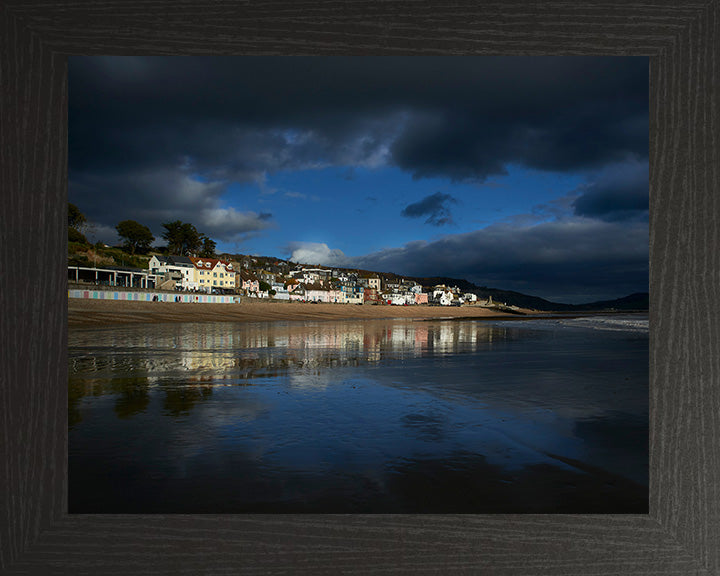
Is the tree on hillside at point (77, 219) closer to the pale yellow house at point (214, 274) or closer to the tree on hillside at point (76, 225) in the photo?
the tree on hillside at point (76, 225)

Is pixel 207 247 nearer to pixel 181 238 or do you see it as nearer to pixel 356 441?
pixel 181 238

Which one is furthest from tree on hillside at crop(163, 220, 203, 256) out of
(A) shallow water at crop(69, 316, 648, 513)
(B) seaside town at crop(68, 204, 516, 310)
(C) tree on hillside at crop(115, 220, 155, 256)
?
(A) shallow water at crop(69, 316, 648, 513)

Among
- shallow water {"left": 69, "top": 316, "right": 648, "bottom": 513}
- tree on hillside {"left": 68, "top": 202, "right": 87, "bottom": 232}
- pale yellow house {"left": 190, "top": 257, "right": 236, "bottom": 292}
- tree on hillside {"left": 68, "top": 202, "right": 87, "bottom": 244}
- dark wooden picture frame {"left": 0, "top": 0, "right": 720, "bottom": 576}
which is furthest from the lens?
pale yellow house {"left": 190, "top": 257, "right": 236, "bottom": 292}

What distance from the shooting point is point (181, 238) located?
6650 cm

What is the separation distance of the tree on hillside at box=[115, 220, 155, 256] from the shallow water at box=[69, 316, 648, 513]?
56143 mm

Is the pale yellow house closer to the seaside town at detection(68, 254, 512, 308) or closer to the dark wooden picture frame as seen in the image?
the seaside town at detection(68, 254, 512, 308)

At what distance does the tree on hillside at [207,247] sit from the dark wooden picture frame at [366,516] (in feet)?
234

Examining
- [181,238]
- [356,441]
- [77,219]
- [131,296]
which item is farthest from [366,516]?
[181,238]

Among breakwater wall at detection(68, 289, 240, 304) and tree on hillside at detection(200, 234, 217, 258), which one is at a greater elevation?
tree on hillside at detection(200, 234, 217, 258)

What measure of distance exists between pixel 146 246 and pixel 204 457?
206ft

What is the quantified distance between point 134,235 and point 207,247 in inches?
557

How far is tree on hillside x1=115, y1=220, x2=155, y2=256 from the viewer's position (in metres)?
57.7

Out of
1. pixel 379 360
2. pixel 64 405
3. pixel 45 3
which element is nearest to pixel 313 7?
pixel 45 3

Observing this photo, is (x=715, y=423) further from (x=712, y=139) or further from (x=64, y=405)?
(x=64, y=405)
